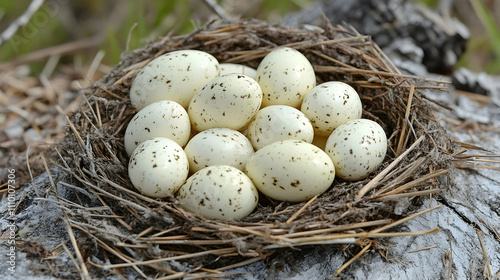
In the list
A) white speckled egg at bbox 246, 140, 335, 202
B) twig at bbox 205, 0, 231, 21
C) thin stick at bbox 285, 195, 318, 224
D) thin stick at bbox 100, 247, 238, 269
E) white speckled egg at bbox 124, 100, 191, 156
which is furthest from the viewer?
twig at bbox 205, 0, 231, 21

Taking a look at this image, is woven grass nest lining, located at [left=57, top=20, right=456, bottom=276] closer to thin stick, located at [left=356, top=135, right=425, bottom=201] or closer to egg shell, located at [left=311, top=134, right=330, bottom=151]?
thin stick, located at [left=356, top=135, right=425, bottom=201]

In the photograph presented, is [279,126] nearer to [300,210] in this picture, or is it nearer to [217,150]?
[217,150]

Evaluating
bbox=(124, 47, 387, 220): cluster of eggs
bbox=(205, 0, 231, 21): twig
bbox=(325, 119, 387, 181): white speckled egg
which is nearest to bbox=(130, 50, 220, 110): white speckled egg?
bbox=(124, 47, 387, 220): cluster of eggs

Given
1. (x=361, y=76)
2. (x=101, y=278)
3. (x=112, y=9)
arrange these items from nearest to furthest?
1. (x=101, y=278)
2. (x=361, y=76)
3. (x=112, y=9)

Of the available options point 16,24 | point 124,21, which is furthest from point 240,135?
point 124,21

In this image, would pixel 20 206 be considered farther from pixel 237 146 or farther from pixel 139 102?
pixel 237 146

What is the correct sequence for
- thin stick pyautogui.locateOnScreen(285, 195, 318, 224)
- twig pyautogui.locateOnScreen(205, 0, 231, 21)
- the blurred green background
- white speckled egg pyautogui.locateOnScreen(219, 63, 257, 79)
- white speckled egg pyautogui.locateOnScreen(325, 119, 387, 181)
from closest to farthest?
thin stick pyautogui.locateOnScreen(285, 195, 318, 224) → white speckled egg pyautogui.locateOnScreen(325, 119, 387, 181) → white speckled egg pyautogui.locateOnScreen(219, 63, 257, 79) → twig pyautogui.locateOnScreen(205, 0, 231, 21) → the blurred green background

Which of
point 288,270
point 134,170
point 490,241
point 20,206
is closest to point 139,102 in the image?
point 134,170
